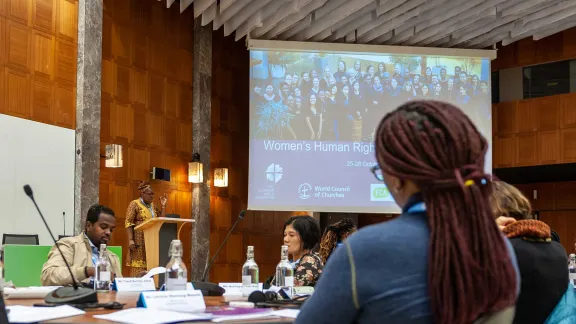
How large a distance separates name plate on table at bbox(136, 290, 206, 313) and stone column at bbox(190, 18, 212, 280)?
836 cm

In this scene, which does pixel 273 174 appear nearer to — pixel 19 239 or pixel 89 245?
pixel 19 239

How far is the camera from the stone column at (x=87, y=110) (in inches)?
326

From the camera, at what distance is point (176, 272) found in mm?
2760

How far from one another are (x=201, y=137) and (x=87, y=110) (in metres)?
2.47

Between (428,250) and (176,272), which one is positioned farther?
(176,272)

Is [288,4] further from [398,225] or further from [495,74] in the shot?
[398,225]

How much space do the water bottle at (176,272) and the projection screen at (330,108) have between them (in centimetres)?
699

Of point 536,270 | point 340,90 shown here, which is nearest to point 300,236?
point 536,270

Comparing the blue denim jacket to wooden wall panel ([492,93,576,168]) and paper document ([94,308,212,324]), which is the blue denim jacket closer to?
paper document ([94,308,212,324])

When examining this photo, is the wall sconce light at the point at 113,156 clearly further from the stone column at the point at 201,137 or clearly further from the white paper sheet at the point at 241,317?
the white paper sheet at the point at 241,317

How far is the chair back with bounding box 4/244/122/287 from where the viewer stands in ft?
14.2

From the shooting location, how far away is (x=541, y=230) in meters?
2.33

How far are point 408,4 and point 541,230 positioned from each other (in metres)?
7.58

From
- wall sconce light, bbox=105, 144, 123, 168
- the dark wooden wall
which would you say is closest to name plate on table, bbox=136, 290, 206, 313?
wall sconce light, bbox=105, 144, 123, 168
